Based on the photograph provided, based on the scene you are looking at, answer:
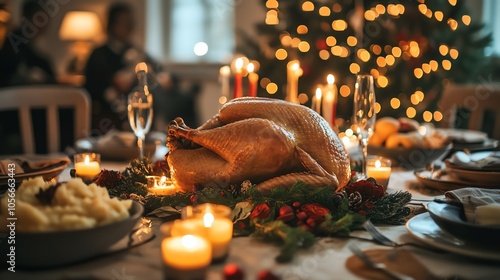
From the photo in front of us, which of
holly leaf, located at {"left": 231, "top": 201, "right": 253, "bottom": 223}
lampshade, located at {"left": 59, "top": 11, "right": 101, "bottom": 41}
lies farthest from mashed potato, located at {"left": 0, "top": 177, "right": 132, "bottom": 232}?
lampshade, located at {"left": 59, "top": 11, "right": 101, "bottom": 41}

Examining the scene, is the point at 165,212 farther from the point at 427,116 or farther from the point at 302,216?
the point at 427,116

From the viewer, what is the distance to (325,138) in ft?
4.23

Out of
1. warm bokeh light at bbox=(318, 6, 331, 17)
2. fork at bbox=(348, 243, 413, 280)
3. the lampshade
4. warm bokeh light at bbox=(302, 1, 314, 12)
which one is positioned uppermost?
warm bokeh light at bbox=(302, 1, 314, 12)

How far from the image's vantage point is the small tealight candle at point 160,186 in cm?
128

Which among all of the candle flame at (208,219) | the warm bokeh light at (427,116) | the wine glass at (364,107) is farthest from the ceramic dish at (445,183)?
the warm bokeh light at (427,116)

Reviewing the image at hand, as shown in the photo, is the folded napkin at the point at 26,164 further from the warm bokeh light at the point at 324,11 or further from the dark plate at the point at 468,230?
the warm bokeh light at the point at 324,11

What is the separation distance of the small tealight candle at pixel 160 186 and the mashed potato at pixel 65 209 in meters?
0.32

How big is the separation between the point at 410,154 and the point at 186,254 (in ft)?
4.07

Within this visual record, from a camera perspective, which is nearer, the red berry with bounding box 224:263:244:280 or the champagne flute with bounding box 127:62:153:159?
the red berry with bounding box 224:263:244:280

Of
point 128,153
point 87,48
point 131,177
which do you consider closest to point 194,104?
point 87,48

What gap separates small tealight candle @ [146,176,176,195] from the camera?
4.21 feet

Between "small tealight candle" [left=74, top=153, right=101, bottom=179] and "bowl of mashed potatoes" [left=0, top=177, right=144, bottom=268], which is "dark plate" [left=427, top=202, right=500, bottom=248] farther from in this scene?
"small tealight candle" [left=74, top=153, right=101, bottom=179]

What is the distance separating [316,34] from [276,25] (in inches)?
13.7

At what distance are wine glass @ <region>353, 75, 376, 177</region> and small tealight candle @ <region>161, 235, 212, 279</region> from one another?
0.85 meters
